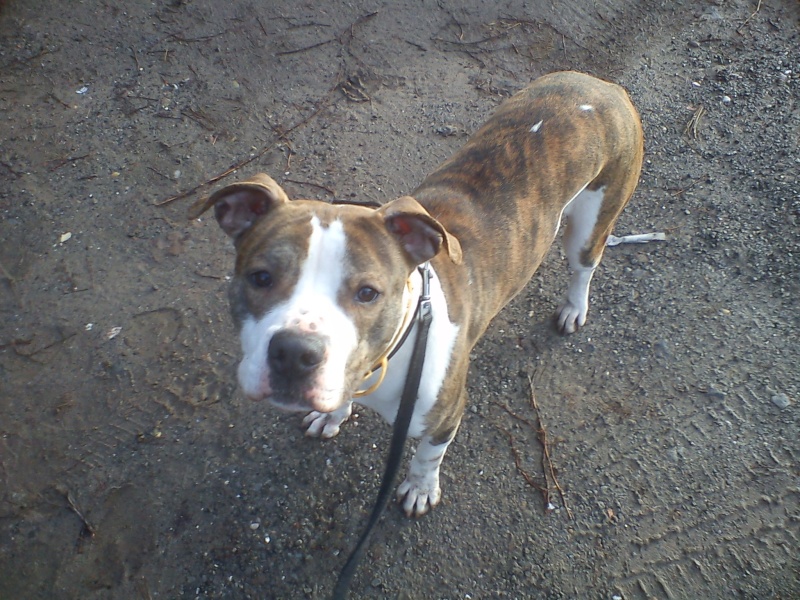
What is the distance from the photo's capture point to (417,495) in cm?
322

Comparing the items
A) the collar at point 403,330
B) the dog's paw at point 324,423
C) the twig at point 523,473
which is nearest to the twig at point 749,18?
the twig at point 523,473

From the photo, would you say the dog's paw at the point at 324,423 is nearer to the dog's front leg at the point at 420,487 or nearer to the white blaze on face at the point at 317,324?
the dog's front leg at the point at 420,487

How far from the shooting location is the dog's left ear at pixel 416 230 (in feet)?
7.39

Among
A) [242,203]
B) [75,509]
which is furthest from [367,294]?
[75,509]

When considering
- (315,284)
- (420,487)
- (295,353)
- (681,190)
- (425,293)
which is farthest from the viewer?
(681,190)

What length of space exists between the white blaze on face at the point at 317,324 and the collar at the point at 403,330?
31cm

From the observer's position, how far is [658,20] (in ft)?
20.9

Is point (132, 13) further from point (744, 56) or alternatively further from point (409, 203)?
point (744, 56)

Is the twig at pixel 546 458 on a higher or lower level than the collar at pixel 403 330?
lower

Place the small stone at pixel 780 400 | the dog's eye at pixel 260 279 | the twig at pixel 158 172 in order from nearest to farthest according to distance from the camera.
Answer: the dog's eye at pixel 260 279 < the small stone at pixel 780 400 < the twig at pixel 158 172

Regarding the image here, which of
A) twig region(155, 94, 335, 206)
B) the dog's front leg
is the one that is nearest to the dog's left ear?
the dog's front leg

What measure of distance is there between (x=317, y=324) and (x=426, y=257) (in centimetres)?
69

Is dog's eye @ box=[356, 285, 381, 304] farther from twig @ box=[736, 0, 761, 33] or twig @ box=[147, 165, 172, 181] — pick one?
twig @ box=[736, 0, 761, 33]

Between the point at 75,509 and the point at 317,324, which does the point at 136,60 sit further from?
the point at 317,324
